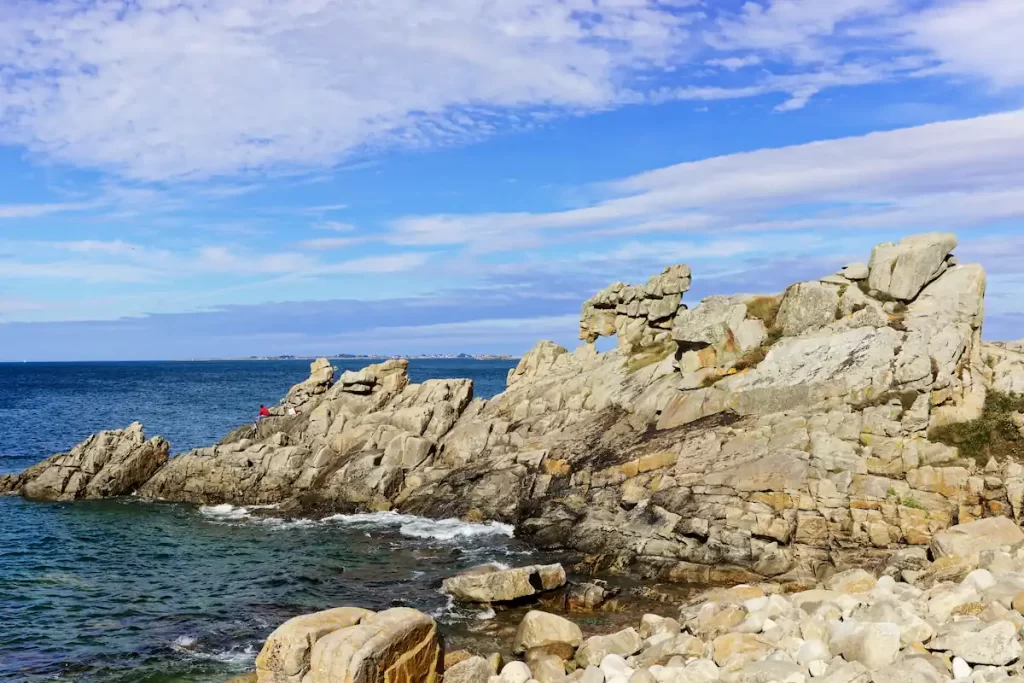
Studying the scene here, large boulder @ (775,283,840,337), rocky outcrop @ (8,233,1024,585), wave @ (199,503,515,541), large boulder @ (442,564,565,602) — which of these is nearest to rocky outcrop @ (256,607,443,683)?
large boulder @ (442,564,565,602)

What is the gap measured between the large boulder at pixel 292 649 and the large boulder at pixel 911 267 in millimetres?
33588

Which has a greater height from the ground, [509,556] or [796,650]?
[796,650]

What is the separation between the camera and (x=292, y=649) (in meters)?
18.0

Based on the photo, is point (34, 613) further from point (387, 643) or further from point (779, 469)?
point (779, 469)

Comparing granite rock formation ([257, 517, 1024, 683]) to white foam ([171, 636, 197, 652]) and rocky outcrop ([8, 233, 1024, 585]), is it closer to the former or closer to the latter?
rocky outcrop ([8, 233, 1024, 585])

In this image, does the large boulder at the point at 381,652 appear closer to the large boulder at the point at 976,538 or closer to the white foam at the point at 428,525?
the large boulder at the point at 976,538

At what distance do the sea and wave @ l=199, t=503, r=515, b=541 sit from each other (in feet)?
0.39

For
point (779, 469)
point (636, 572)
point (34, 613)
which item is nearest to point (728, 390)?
point (779, 469)

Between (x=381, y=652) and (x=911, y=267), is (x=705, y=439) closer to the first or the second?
(x=911, y=267)

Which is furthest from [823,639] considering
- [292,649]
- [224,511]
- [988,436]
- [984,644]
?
[224,511]

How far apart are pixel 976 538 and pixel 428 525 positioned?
2537 cm

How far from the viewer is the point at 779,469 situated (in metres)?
34.0

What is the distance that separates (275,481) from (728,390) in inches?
1130

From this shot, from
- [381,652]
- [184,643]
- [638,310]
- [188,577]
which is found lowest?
[188,577]
